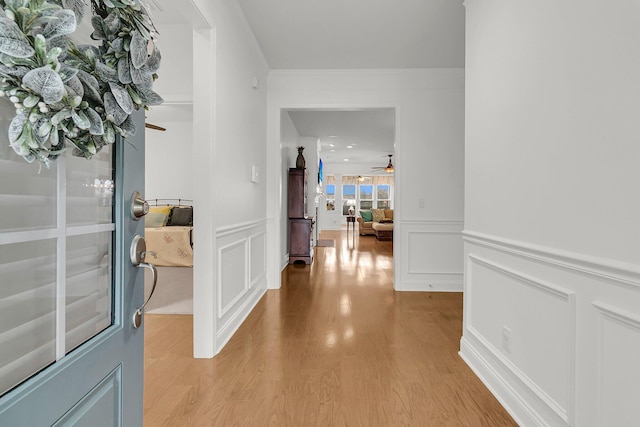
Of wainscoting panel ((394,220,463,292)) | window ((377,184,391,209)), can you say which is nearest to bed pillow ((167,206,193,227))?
wainscoting panel ((394,220,463,292))

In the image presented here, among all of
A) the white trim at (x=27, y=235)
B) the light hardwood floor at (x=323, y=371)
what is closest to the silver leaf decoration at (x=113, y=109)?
the white trim at (x=27, y=235)

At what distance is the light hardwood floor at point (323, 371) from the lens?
1707mm

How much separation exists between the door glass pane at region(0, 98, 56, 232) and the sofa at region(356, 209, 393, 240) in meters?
9.49

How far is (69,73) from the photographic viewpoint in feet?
1.79

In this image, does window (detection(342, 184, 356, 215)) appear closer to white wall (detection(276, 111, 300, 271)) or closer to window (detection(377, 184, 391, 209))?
window (detection(377, 184, 391, 209))

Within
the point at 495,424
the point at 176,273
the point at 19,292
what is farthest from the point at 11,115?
the point at 176,273

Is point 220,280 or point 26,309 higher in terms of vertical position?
point 26,309

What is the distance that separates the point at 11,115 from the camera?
1.90ft

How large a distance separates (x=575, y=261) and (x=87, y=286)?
5.11 ft

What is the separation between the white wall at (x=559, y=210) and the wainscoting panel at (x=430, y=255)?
195 cm

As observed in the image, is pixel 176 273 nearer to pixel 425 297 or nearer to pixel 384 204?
pixel 425 297

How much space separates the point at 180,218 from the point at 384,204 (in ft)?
27.3

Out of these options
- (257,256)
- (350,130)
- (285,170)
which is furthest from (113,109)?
(350,130)

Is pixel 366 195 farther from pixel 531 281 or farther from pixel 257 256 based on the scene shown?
pixel 531 281
